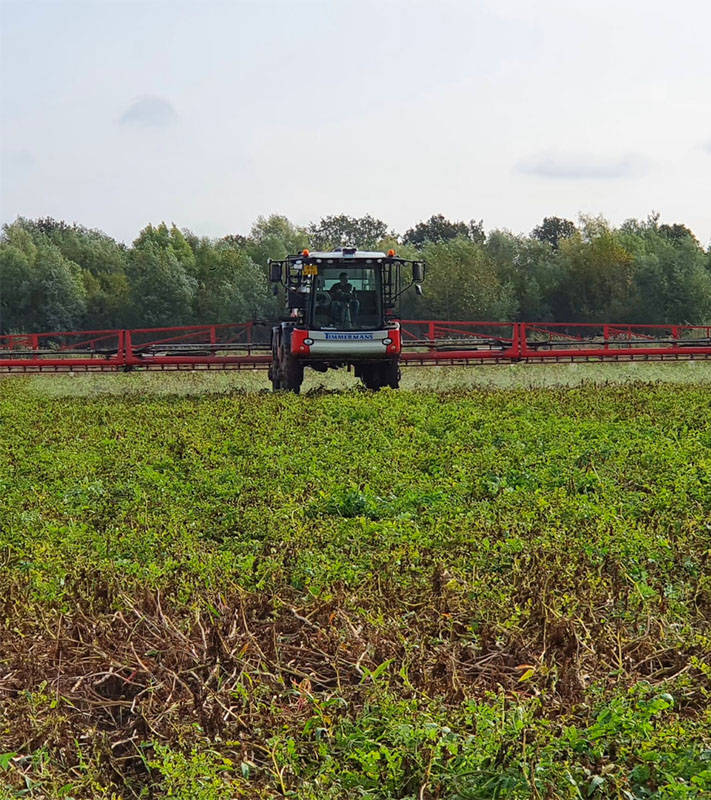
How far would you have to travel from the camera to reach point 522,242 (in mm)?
76062

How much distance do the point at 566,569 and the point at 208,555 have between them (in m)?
2.49

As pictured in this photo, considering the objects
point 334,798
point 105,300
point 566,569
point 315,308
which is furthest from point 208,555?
point 105,300

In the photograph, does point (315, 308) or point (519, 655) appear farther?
point (315, 308)

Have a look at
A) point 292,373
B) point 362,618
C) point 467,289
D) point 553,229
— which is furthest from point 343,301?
point 553,229

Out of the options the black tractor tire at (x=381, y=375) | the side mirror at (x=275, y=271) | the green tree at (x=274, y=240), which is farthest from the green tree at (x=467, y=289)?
the side mirror at (x=275, y=271)

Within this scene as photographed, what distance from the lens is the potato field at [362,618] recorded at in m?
4.33

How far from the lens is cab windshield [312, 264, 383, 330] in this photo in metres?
19.3

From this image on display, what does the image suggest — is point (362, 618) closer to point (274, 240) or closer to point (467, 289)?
point (467, 289)

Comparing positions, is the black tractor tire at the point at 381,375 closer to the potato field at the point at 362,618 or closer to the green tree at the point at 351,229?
the potato field at the point at 362,618

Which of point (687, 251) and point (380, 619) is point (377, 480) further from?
point (687, 251)

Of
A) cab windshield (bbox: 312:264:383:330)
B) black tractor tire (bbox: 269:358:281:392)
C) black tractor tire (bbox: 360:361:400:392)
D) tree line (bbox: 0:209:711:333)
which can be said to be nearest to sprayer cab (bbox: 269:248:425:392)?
cab windshield (bbox: 312:264:383:330)

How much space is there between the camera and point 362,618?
587 centimetres

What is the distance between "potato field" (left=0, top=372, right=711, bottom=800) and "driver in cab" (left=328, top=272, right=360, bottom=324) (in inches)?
301

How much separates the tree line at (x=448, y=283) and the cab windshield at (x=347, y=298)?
4343cm
